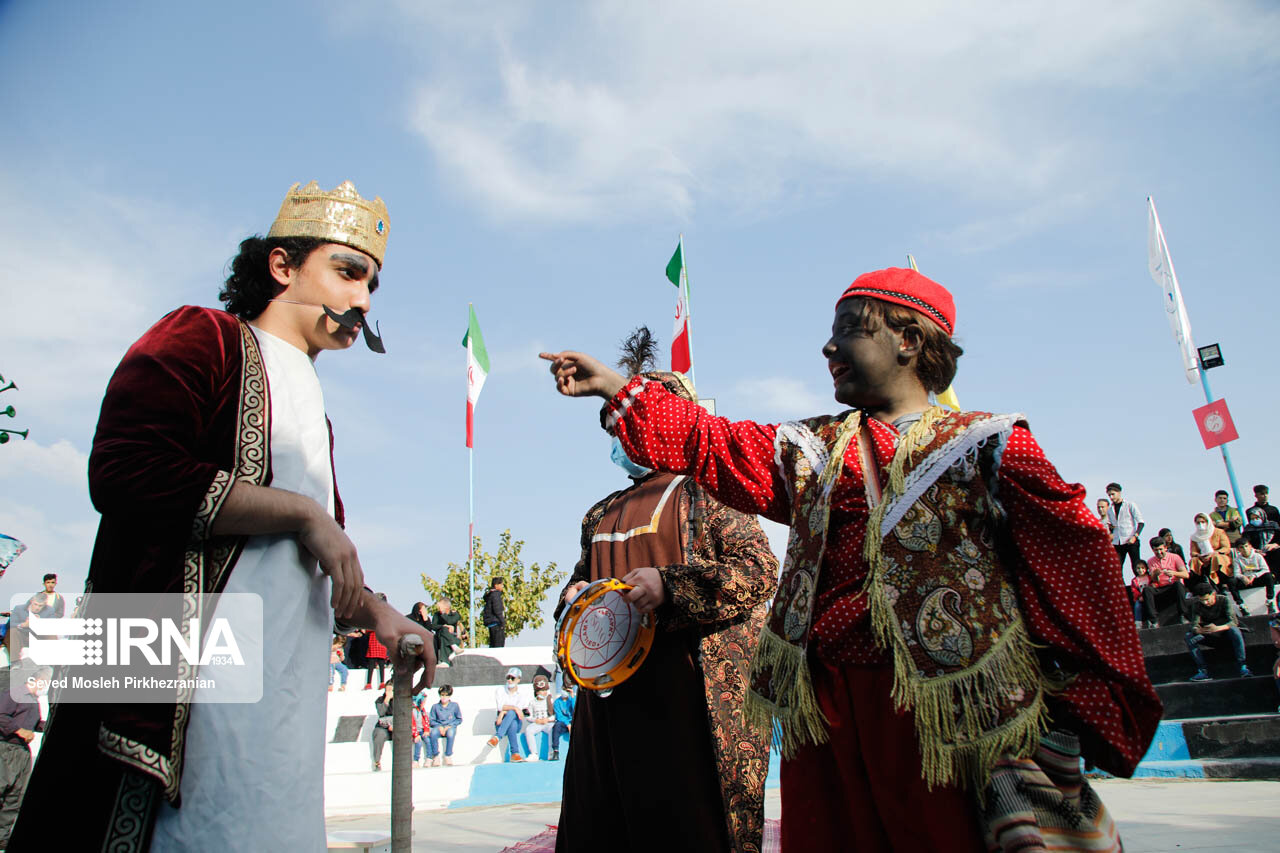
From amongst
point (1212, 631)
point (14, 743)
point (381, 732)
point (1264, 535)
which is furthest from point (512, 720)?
point (1264, 535)

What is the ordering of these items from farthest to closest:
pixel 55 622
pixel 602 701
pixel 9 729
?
pixel 9 729, pixel 602 701, pixel 55 622

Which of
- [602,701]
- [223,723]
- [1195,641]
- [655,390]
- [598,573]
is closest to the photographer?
[223,723]

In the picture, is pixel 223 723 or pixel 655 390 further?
pixel 655 390

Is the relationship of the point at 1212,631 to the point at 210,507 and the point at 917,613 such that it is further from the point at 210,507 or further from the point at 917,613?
the point at 210,507

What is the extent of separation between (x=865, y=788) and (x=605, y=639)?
4.23ft

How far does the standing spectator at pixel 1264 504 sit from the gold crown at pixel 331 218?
45.1ft

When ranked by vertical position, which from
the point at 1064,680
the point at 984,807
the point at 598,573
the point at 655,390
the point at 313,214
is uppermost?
the point at 313,214

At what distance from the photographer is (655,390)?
7.84 ft

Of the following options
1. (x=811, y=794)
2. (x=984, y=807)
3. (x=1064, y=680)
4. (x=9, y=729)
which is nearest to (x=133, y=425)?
(x=811, y=794)

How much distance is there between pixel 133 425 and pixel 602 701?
7.20 ft

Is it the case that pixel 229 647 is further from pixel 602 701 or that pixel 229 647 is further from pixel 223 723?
pixel 602 701

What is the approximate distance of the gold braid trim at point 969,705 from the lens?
1.92 m

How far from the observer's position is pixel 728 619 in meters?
3.31

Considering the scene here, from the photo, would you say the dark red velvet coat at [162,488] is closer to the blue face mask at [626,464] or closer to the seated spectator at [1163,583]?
the blue face mask at [626,464]
